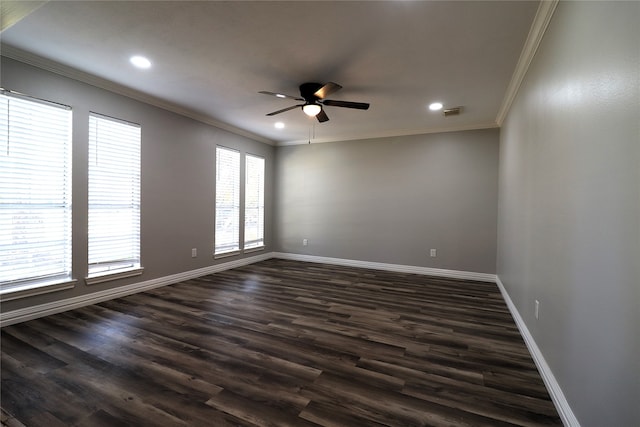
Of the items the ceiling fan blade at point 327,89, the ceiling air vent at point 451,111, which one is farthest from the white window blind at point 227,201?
the ceiling air vent at point 451,111

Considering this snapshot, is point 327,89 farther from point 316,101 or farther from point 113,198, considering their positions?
point 113,198

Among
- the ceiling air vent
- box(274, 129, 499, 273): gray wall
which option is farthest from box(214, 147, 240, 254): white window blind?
the ceiling air vent

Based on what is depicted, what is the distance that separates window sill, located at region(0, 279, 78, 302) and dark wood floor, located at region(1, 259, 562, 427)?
273mm

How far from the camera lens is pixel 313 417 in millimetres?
1512

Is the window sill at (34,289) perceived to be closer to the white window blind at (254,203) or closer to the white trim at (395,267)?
the white window blind at (254,203)

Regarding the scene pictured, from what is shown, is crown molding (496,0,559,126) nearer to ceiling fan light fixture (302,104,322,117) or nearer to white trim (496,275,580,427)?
ceiling fan light fixture (302,104,322,117)

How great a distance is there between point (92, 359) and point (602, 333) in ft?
10.1

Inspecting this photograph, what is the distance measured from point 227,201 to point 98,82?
2453 millimetres

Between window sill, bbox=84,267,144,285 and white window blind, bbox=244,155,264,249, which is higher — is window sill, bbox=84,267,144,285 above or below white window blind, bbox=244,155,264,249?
below

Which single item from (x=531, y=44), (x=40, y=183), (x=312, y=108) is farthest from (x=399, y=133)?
(x=40, y=183)

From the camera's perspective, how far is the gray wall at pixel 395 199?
458 centimetres

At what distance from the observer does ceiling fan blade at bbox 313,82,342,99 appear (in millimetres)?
2674

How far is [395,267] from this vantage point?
5.16 meters

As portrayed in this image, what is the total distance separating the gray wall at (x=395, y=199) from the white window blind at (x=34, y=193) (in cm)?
376
